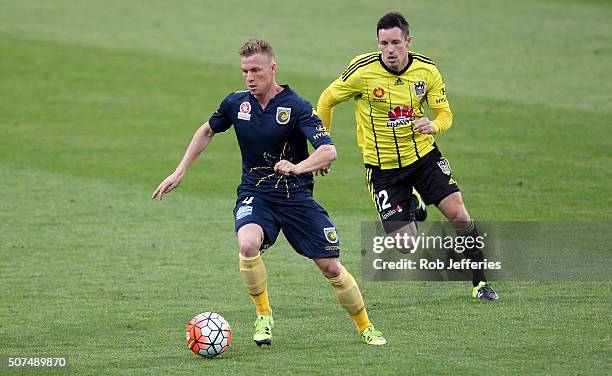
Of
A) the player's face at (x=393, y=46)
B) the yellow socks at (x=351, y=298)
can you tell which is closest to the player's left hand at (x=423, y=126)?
the player's face at (x=393, y=46)

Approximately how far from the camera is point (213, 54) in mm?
26641

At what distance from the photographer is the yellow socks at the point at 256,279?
926 centimetres

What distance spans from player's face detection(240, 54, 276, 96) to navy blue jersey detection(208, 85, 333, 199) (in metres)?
0.19

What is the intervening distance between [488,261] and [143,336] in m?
4.24

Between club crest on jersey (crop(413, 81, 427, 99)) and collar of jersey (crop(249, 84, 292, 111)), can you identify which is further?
club crest on jersey (crop(413, 81, 427, 99))

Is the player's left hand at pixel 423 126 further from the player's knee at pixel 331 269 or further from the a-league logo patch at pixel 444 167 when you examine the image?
the player's knee at pixel 331 269

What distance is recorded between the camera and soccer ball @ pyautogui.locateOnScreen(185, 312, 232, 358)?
8867 millimetres

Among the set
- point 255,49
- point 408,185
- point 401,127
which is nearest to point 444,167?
point 408,185

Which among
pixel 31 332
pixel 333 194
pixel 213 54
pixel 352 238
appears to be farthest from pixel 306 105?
pixel 213 54

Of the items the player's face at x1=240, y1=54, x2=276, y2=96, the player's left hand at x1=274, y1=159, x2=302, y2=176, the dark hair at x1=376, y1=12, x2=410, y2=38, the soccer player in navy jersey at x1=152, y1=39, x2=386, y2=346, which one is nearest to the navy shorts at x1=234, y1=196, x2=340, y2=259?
the soccer player in navy jersey at x1=152, y1=39, x2=386, y2=346

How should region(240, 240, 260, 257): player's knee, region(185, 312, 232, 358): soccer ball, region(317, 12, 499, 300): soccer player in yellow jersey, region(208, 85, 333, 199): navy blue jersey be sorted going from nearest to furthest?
1. region(185, 312, 232, 358): soccer ball
2. region(240, 240, 260, 257): player's knee
3. region(208, 85, 333, 199): navy blue jersey
4. region(317, 12, 499, 300): soccer player in yellow jersey

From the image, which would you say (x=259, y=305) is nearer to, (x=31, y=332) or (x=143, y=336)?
(x=143, y=336)

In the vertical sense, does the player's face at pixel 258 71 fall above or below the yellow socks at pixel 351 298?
above

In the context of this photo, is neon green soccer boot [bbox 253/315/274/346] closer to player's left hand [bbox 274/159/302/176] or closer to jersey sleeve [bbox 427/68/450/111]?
player's left hand [bbox 274/159/302/176]
